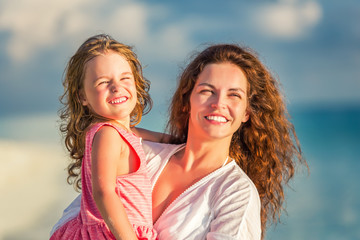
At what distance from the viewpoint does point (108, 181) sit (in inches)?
98.8

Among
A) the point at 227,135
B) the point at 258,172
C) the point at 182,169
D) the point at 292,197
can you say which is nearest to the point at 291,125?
the point at 258,172

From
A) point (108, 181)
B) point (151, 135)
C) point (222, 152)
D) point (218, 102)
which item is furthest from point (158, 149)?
point (108, 181)

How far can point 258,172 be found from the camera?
3.41 meters

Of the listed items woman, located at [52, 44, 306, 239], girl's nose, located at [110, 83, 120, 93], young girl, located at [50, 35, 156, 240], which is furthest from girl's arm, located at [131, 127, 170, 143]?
girl's nose, located at [110, 83, 120, 93]

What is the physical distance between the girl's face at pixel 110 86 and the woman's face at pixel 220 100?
46 cm

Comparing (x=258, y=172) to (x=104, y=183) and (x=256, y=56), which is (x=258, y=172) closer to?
(x=256, y=56)

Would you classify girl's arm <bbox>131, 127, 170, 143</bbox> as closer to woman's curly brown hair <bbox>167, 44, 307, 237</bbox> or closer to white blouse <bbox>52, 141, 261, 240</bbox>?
woman's curly brown hair <bbox>167, 44, 307, 237</bbox>

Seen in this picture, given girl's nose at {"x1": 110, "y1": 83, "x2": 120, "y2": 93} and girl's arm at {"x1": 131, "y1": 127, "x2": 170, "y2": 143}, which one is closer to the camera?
girl's nose at {"x1": 110, "y1": 83, "x2": 120, "y2": 93}

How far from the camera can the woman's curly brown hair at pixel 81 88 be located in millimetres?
2818

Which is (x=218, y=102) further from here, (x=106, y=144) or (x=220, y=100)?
(x=106, y=144)

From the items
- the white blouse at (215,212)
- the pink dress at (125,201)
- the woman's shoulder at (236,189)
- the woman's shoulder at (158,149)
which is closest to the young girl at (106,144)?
the pink dress at (125,201)

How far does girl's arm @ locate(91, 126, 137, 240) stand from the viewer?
8.12 ft

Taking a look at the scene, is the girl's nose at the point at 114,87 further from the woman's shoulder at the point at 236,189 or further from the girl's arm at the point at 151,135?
the woman's shoulder at the point at 236,189

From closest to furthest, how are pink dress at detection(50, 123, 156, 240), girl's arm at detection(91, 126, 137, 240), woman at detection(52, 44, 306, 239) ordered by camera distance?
1. girl's arm at detection(91, 126, 137, 240)
2. pink dress at detection(50, 123, 156, 240)
3. woman at detection(52, 44, 306, 239)
